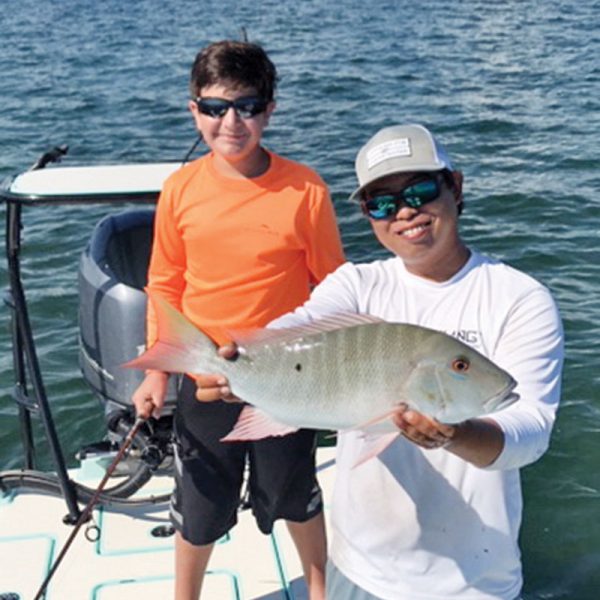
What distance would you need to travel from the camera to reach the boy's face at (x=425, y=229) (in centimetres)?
243

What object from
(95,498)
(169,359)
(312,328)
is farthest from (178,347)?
(95,498)

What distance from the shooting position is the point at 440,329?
2424 mm

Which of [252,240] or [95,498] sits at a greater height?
[252,240]

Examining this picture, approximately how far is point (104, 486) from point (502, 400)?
2531 mm

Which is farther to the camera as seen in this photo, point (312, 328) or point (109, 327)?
point (109, 327)

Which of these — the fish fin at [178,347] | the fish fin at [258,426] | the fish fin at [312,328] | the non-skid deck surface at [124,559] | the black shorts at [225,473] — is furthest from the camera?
the non-skid deck surface at [124,559]

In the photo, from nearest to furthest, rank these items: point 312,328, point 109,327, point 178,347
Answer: point 312,328 → point 178,347 → point 109,327

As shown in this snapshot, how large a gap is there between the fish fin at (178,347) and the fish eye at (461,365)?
69 cm

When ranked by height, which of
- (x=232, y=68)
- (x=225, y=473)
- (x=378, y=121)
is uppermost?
(x=232, y=68)

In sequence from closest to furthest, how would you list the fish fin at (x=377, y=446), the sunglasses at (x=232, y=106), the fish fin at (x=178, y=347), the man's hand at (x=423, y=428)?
1. the man's hand at (x=423, y=428)
2. the fish fin at (x=377, y=446)
3. the fish fin at (x=178, y=347)
4. the sunglasses at (x=232, y=106)

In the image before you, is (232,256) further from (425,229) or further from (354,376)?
(354,376)

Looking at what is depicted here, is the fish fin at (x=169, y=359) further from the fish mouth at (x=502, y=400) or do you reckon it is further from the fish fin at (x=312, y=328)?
the fish mouth at (x=502, y=400)

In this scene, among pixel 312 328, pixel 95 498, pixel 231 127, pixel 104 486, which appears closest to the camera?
pixel 312 328

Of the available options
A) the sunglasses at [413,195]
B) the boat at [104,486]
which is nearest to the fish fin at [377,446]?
the sunglasses at [413,195]
